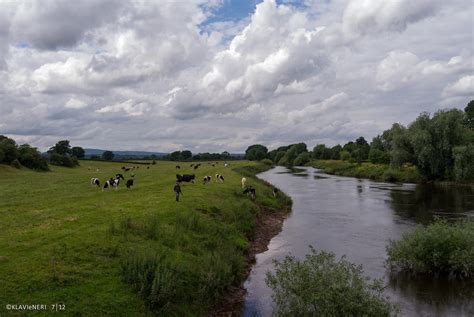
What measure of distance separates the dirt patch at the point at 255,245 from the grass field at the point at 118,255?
1.40 ft

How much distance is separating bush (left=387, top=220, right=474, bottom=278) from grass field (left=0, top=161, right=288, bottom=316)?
773cm

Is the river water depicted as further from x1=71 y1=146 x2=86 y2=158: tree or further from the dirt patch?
x1=71 y1=146 x2=86 y2=158: tree

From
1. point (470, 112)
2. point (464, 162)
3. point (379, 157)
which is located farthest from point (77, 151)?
point (470, 112)

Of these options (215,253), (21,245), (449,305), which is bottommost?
(449,305)

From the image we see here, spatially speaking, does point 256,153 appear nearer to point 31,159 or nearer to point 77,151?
point 77,151

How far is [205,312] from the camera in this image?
43.4ft

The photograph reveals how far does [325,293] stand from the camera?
1127cm

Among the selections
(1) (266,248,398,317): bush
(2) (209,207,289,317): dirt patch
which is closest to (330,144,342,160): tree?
(2) (209,207,289,317): dirt patch

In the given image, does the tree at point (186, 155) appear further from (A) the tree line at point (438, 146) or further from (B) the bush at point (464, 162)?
(B) the bush at point (464, 162)

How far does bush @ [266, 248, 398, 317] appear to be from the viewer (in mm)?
11102

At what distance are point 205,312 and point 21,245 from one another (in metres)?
6.85

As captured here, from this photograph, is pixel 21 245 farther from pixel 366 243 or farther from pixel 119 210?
pixel 366 243

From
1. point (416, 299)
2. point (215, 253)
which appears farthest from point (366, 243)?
point (215, 253)

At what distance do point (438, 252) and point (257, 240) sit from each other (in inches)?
398
